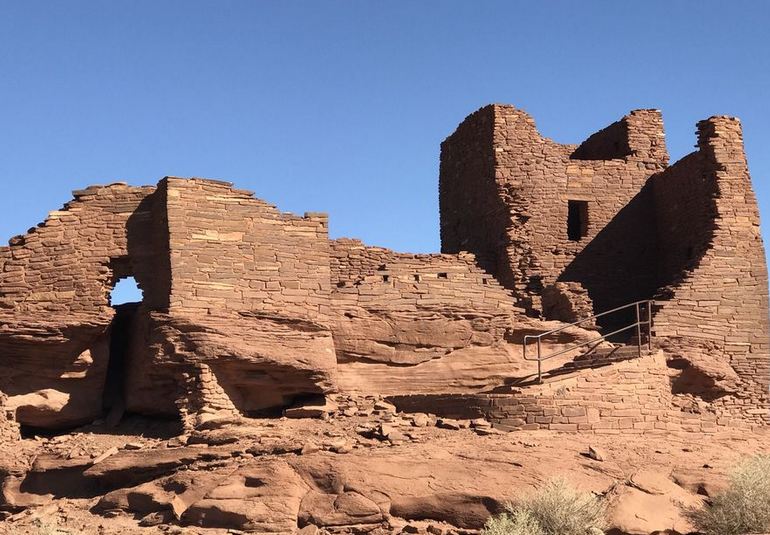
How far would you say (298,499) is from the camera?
18.7m

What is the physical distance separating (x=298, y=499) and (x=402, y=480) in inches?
64.8

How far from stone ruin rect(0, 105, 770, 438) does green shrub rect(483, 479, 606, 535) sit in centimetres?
270

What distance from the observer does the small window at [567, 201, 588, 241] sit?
28.6m

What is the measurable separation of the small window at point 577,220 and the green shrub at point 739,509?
10309 millimetres

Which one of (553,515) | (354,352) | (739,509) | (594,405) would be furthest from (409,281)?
(739,509)

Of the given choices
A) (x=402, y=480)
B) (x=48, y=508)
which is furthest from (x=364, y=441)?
(x=48, y=508)

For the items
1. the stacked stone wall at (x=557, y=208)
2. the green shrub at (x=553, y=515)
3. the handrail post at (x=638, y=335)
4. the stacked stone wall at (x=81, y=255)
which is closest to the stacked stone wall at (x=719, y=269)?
the handrail post at (x=638, y=335)

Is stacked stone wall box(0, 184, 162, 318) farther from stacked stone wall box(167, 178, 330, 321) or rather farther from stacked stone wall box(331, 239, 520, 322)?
stacked stone wall box(331, 239, 520, 322)

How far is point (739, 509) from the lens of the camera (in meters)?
18.4

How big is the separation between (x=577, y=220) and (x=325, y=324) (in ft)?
28.1

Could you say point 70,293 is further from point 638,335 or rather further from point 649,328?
point 649,328

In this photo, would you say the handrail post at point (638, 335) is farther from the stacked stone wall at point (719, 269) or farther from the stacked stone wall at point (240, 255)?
the stacked stone wall at point (240, 255)

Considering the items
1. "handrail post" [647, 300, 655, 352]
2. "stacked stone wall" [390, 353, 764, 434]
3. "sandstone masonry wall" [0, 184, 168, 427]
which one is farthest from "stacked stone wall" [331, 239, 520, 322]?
"sandstone masonry wall" [0, 184, 168, 427]

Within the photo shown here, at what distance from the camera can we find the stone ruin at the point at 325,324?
2214 centimetres
